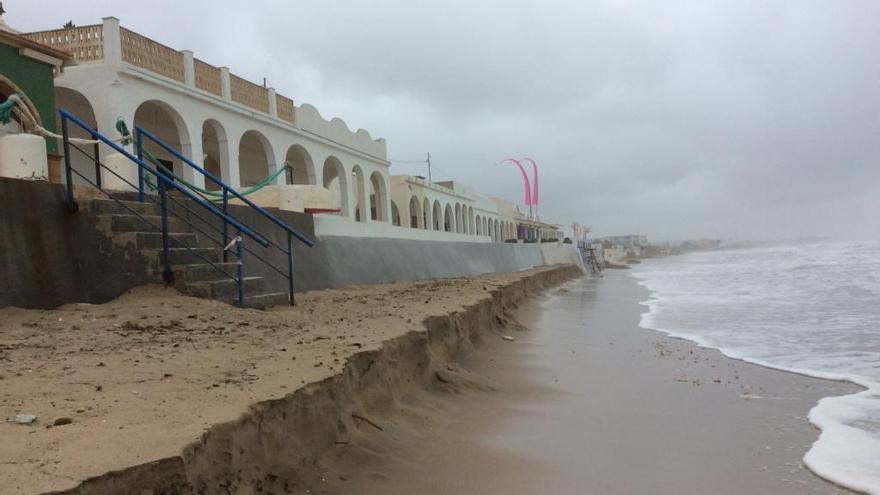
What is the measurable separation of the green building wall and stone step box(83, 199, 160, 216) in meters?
4.11

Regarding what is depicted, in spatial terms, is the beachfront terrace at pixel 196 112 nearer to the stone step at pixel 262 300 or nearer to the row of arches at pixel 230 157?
the row of arches at pixel 230 157

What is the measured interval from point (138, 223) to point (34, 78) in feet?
19.0

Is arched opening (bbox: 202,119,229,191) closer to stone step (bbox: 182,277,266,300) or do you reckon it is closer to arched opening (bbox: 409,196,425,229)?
stone step (bbox: 182,277,266,300)

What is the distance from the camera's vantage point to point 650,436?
16.3ft

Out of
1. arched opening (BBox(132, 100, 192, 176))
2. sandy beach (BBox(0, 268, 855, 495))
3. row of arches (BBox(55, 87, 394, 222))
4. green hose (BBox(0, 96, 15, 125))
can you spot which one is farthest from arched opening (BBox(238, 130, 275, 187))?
sandy beach (BBox(0, 268, 855, 495))

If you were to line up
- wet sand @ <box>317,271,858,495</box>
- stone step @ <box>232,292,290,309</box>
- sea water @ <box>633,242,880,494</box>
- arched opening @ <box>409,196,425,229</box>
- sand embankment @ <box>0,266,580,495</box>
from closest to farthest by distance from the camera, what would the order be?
sand embankment @ <box>0,266,580,495</box> → wet sand @ <box>317,271,858,495</box> → sea water @ <box>633,242,880,494</box> → stone step @ <box>232,292,290,309</box> → arched opening @ <box>409,196,425,229</box>

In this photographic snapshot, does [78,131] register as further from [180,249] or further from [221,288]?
[221,288]

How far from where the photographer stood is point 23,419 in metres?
2.84

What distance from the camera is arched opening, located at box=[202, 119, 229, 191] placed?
1524 centimetres

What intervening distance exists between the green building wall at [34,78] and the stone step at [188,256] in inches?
182

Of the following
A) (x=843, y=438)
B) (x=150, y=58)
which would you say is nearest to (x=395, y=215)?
(x=150, y=58)

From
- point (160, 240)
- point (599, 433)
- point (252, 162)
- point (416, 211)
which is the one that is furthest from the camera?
point (416, 211)

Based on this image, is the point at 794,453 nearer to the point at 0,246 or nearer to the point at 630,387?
the point at 630,387

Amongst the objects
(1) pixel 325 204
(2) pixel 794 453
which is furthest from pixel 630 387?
(1) pixel 325 204
